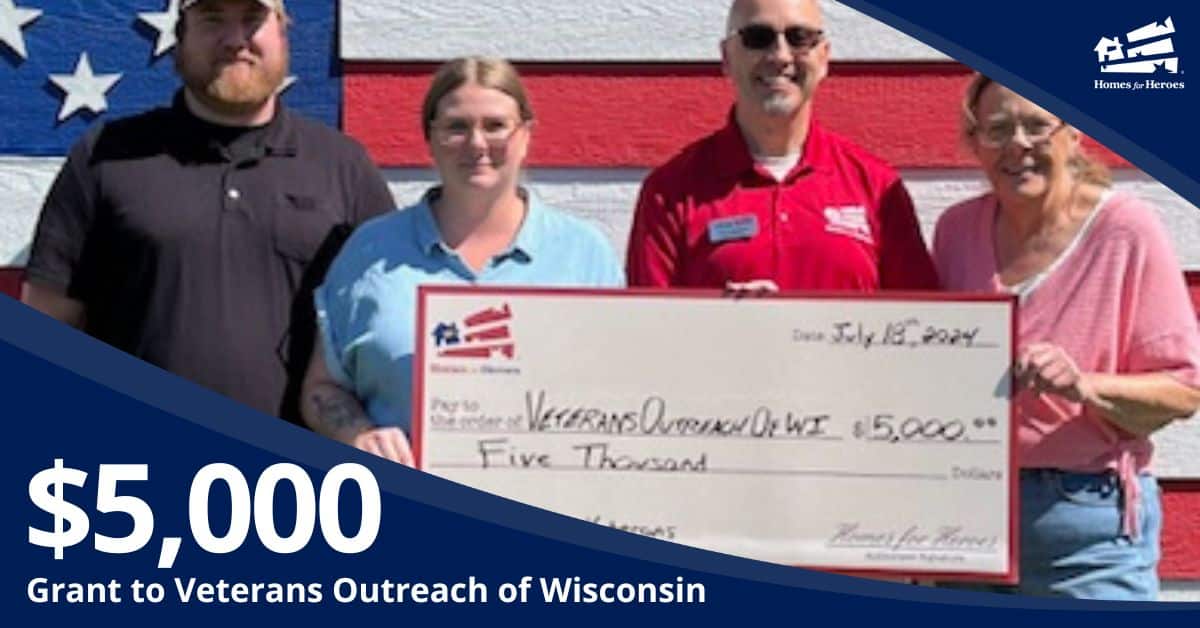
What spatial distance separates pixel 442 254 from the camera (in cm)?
314

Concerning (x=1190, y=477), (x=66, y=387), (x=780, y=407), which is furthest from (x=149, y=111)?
(x=1190, y=477)

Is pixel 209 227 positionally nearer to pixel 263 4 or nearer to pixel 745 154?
pixel 263 4

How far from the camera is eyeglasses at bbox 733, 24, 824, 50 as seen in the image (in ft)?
10.1

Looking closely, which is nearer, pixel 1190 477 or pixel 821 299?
pixel 821 299

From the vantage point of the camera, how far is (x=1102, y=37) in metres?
3.43

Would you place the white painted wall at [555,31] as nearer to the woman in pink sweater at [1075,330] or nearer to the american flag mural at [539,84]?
the american flag mural at [539,84]

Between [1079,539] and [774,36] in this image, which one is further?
[1079,539]

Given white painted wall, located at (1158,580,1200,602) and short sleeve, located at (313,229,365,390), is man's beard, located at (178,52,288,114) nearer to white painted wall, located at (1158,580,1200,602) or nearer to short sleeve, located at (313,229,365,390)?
short sleeve, located at (313,229,365,390)

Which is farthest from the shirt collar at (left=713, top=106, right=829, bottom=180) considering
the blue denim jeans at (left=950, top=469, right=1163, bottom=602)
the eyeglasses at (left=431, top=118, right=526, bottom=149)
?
the blue denim jeans at (left=950, top=469, right=1163, bottom=602)

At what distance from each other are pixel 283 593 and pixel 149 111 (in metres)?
0.85

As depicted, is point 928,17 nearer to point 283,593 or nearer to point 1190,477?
point 1190,477

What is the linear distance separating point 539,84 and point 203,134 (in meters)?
0.71

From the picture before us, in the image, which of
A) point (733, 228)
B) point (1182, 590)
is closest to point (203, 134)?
point (733, 228)

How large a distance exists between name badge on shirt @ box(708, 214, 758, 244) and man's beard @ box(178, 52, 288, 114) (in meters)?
0.75
